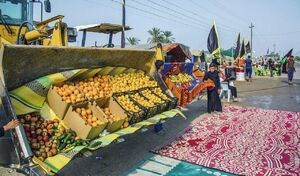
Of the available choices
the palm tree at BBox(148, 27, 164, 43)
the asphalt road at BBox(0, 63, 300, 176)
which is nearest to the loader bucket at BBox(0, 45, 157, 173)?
the asphalt road at BBox(0, 63, 300, 176)

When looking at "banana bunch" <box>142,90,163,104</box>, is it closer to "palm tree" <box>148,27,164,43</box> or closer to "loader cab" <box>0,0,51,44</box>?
"loader cab" <box>0,0,51,44</box>

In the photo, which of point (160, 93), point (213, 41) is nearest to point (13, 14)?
point (160, 93)

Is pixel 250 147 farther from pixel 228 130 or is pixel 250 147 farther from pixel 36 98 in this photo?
pixel 36 98

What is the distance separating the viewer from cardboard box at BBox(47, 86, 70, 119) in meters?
4.11

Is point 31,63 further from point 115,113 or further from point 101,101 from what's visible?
point 115,113

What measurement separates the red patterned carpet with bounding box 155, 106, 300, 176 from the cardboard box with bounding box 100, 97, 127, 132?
130cm

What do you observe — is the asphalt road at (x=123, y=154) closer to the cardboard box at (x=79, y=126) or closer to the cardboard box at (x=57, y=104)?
the cardboard box at (x=79, y=126)

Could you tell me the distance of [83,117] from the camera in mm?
4188

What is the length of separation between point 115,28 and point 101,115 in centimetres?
499

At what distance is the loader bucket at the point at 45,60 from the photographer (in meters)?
3.63

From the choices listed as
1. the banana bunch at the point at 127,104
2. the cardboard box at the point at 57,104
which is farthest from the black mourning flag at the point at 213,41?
the cardboard box at the point at 57,104

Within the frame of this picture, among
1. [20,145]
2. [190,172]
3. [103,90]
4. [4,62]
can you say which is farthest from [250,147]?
[4,62]

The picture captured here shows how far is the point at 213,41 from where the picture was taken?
1397 cm

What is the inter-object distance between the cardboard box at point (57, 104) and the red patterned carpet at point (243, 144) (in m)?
2.28
